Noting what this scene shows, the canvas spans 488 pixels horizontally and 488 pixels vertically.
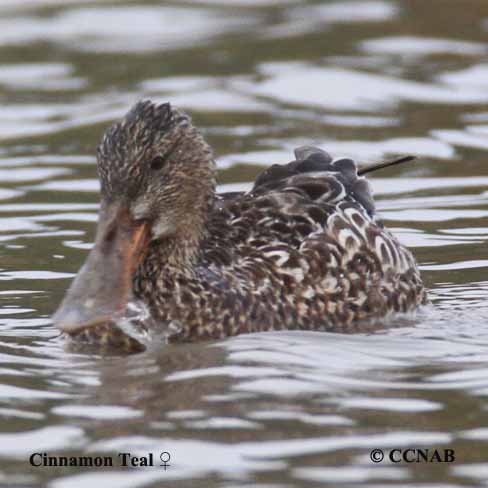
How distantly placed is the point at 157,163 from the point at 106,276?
0.84 meters

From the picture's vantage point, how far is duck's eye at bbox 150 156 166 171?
30.7 feet

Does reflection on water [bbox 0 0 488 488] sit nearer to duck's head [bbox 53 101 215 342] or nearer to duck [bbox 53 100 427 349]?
duck [bbox 53 100 427 349]

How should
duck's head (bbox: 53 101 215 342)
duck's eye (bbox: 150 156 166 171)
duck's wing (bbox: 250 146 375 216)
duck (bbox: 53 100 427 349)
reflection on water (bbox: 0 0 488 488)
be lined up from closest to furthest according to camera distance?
reflection on water (bbox: 0 0 488 488)
duck's head (bbox: 53 101 215 342)
duck (bbox: 53 100 427 349)
duck's eye (bbox: 150 156 166 171)
duck's wing (bbox: 250 146 375 216)

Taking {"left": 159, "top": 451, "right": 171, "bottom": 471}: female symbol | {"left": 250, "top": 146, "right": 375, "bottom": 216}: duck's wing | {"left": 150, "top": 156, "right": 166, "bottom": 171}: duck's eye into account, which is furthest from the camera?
{"left": 250, "top": 146, "right": 375, "bottom": 216}: duck's wing

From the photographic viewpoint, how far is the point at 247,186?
45.4 feet

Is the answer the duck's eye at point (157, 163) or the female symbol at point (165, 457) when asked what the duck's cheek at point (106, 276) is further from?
the female symbol at point (165, 457)

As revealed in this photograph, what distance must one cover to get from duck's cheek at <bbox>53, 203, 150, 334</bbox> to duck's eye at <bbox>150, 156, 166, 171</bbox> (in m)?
0.35

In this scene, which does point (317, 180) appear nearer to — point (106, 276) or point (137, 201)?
point (137, 201)

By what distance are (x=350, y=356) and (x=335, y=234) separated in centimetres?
128

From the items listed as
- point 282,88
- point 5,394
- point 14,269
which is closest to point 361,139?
point 282,88

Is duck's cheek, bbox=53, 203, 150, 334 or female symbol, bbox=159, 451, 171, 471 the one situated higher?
duck's cheek, bbox=53, 203, 150, 334

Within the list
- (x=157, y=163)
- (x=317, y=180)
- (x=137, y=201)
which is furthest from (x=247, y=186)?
(x=137, y=201)

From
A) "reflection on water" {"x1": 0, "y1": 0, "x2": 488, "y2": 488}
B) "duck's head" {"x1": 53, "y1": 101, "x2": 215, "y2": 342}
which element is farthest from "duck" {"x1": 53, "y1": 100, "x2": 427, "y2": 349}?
"reflection on water" {"x1": 0, "y1": 0, "x2": 488, "y2": 488}

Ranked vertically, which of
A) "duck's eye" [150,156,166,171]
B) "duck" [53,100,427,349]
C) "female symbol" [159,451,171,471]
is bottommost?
"female symbol" [159,451,171,471]
